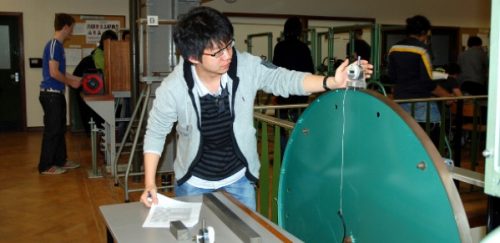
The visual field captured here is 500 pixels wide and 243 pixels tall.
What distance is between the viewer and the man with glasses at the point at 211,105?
1764 mm

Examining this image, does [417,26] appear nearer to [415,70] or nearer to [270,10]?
[415,70]

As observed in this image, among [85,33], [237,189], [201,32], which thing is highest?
[85,33]

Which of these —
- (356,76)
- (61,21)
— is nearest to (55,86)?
(61,21)

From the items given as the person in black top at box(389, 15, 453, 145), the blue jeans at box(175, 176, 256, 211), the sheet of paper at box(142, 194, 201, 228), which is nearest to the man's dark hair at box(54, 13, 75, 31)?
the person in black top at box(389, 15, 453, 145)

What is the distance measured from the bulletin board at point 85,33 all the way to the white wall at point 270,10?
0.34ft

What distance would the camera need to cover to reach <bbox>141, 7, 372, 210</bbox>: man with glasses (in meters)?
1.76

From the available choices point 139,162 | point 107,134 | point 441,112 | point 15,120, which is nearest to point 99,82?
point 107,134

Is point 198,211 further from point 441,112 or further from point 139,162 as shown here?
point 139,162

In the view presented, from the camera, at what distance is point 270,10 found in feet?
31.2

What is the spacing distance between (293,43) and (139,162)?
6.15 ft

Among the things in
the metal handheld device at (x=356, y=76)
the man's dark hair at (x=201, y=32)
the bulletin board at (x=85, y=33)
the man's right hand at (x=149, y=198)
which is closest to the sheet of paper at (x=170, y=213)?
the man's right hand at (x=149, y=198)

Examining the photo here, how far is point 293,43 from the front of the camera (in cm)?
523

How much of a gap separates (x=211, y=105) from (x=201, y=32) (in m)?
0.31

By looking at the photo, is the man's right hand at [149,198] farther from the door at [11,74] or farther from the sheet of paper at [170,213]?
the door at [11,74]
